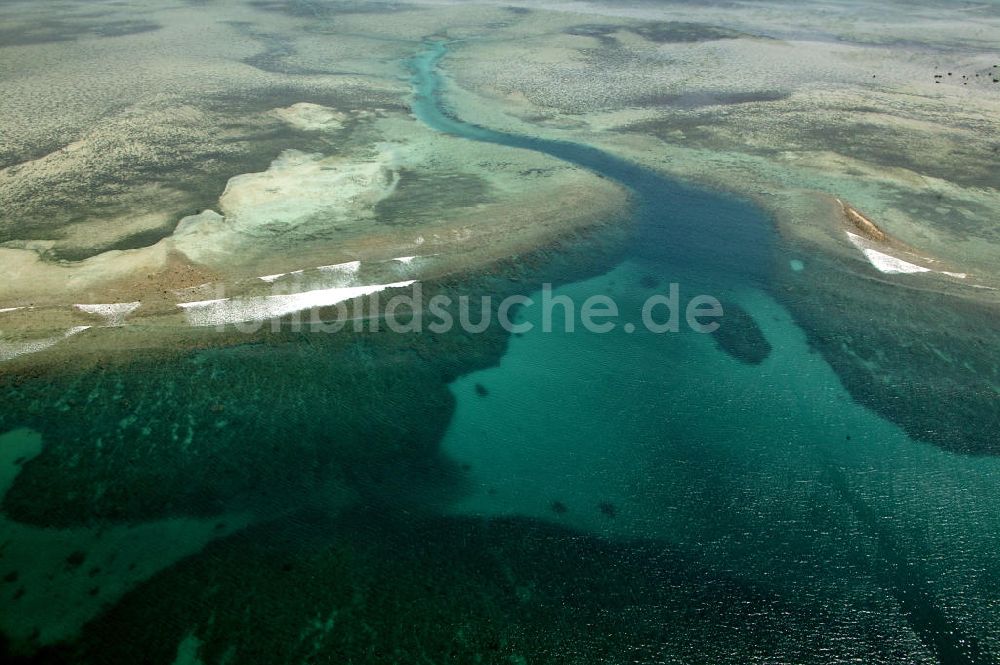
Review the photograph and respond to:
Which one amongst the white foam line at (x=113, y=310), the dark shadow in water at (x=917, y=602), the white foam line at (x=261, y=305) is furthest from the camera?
the white foam line at (x=261, y=305)

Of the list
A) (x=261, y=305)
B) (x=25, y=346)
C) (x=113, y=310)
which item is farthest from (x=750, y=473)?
(x=25, y=346)

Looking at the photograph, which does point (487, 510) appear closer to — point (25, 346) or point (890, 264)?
point (25, 346)

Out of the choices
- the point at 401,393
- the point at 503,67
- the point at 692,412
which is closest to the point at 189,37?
the point at 503,67

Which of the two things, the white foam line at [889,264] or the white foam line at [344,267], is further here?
the white foam line at [889,264]

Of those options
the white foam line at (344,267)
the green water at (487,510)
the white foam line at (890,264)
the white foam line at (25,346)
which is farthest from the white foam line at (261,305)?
the white foam line at (890,264)

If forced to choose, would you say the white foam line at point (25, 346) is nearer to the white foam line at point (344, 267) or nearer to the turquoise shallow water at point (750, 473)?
the white foam line at point (344, 267)

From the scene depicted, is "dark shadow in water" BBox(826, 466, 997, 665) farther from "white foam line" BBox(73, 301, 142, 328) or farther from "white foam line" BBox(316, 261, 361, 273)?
"white foam line" BBox(73, 301, 142, 328)

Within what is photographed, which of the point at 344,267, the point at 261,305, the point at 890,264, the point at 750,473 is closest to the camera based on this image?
the point at 750,473
